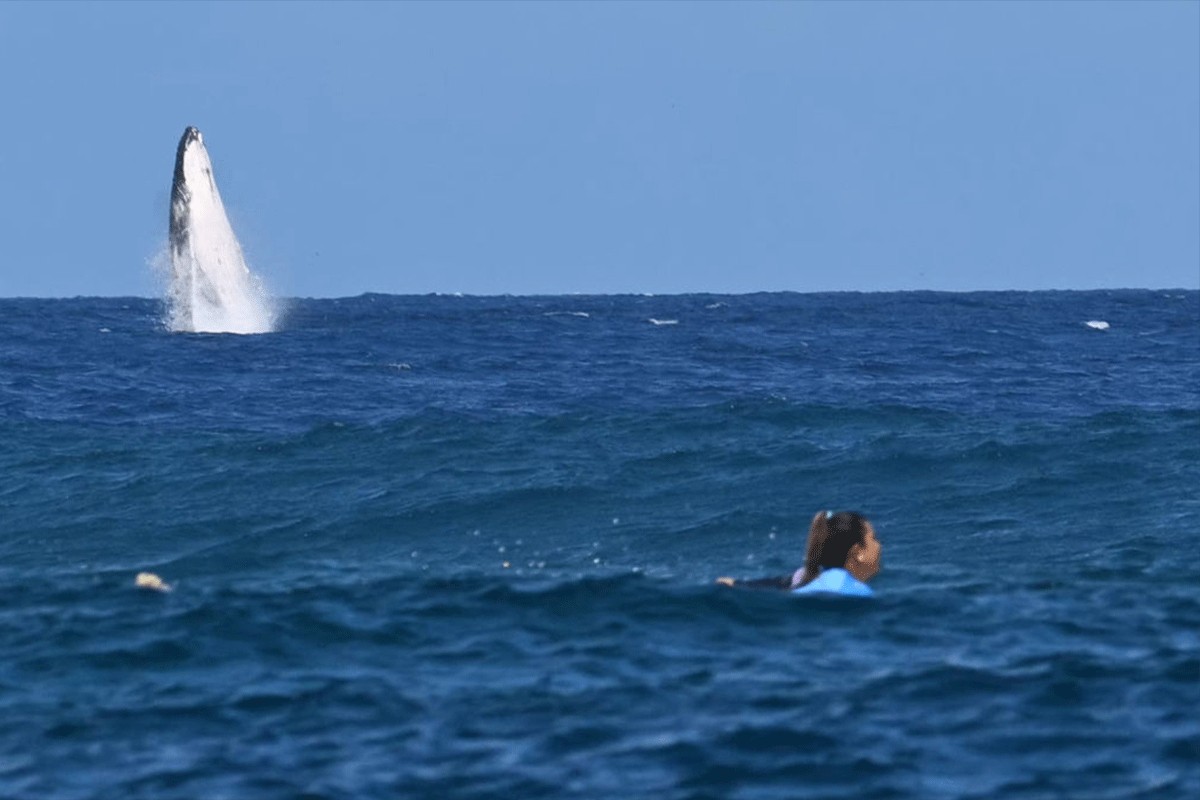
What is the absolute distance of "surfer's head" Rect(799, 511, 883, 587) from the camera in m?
13.5

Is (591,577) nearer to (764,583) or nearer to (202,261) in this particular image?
(764,583)

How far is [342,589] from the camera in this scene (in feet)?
52.6

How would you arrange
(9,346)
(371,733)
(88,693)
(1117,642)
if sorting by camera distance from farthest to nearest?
1. (9,346)
2. (1117,642)
3. (88,693)
4. (371,733)

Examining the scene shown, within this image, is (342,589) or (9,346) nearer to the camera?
(342,589)

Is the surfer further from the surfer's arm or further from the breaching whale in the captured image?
the breaching whale

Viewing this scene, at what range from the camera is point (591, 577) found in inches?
612

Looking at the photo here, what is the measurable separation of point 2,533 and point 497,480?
7.10 meters

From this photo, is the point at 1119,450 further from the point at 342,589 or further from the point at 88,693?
the point at 88,693

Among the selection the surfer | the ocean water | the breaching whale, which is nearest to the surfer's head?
the surfer

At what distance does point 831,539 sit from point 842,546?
12 centimetres

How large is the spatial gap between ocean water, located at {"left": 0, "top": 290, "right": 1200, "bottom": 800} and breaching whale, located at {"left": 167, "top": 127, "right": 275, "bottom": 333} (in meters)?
15.7

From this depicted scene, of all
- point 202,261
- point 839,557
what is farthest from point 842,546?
point 202,261

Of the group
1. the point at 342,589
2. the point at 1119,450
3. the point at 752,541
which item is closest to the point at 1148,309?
the point at 1119,450

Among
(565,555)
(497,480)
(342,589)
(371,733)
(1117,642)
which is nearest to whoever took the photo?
(371,733)
